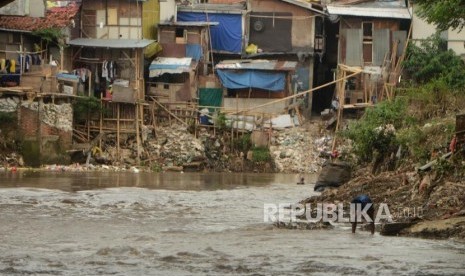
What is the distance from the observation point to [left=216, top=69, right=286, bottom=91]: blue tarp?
140ft

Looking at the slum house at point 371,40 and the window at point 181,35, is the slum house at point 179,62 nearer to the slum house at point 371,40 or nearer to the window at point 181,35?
the window at point 181,35

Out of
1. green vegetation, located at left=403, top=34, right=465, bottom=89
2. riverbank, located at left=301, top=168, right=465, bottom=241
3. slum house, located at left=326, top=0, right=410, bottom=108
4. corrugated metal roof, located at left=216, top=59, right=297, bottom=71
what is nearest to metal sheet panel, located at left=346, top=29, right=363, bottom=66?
slum house, located at left=326, top=0, right=410, bottom=108

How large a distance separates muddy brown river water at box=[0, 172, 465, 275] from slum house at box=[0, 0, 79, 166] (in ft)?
32.5

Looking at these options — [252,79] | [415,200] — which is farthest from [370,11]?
[415,200]

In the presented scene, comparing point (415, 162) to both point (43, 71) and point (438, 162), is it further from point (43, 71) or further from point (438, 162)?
point (43, 71)

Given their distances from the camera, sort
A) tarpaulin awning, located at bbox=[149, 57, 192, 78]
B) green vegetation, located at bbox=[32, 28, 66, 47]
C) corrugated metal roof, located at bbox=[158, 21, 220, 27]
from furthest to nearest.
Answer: corrugated metal roof, located at bbox=[158, 21, 220, 27], tarpaulin awning, located at bbox=[149, 57, 192, 78], green vegetation, located at bbox=[32, 28, 66, 47]

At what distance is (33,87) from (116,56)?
6073 mm

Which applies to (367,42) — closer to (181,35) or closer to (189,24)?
(189,24)

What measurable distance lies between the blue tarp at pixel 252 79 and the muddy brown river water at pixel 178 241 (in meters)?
16.6

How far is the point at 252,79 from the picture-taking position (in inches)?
1683

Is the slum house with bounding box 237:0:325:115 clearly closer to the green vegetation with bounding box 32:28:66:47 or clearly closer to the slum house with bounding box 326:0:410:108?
the slum house with bounding box 326:0:410:108

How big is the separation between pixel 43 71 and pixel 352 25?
580 inches

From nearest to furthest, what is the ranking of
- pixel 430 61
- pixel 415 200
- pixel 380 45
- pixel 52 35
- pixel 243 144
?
1. pixel 415 200
2. pixel 52 35
3. pixel 243 144
4. pixel 430 61
5. pixel 380 45

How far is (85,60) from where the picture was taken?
137 feet
